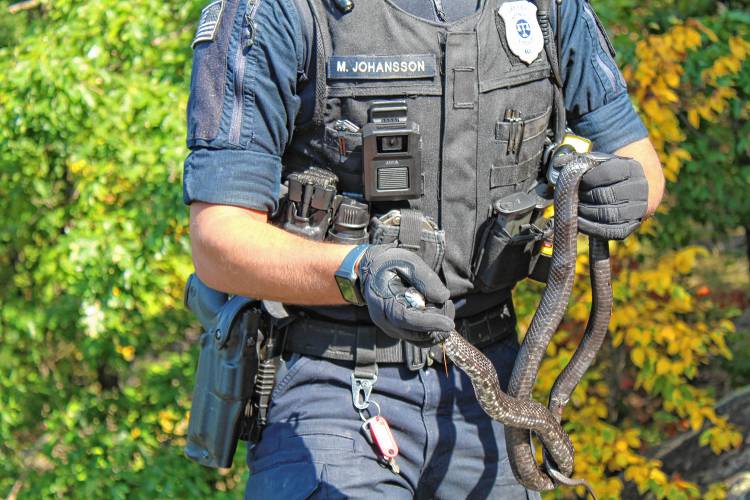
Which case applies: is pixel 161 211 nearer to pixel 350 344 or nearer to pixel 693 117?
pixel 350 344

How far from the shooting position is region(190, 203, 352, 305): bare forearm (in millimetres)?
2082

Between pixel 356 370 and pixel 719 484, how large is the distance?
2.56m

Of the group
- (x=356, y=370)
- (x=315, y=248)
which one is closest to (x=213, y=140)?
(x=315, y=248)

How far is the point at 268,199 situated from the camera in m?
2.20

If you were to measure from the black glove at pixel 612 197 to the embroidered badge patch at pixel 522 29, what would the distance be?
0.90ft

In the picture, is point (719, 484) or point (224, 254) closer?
point (224, 254)

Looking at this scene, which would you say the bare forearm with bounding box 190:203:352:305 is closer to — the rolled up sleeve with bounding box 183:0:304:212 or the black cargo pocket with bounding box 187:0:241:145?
the rolled up sleeve with bounding box 183:0:304:212

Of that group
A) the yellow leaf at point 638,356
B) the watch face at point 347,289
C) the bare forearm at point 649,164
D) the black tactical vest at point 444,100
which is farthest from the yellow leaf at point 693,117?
the watch face at point 347,289

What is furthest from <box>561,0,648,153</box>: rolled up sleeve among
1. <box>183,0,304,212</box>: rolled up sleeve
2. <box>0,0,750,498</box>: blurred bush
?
<box>0,0,750,498</box>: blurred bush

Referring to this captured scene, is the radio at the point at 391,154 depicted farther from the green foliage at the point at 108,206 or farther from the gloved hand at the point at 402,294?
the green foliage at the point at 108,206

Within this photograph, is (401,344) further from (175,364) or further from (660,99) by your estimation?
(175,364)

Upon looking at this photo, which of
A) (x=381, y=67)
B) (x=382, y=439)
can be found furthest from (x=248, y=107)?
(x=382, y=439)

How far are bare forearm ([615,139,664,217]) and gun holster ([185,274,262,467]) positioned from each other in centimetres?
98

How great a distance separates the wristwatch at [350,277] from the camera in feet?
6.60
